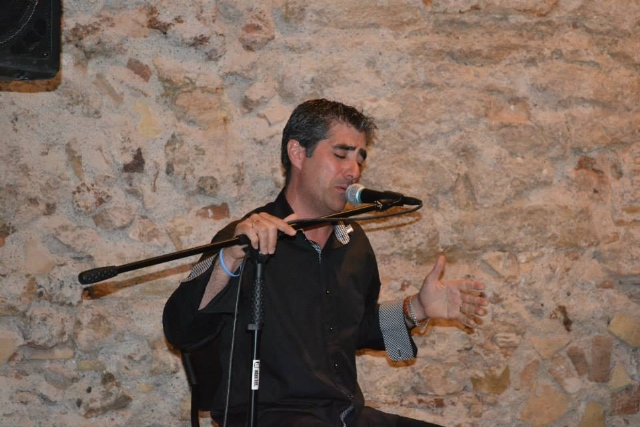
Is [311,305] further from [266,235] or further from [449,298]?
[266,235]

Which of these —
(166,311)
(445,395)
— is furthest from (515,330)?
(166,311)

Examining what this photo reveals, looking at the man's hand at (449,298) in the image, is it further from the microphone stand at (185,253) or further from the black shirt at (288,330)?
the microphone stand at (185,253)

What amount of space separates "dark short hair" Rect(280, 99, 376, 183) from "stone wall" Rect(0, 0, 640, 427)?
0.25m

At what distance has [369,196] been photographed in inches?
98.9

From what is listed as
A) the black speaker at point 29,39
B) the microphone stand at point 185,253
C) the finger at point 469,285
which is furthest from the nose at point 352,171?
the black speaker at point 29,39

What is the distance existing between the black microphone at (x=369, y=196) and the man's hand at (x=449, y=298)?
344 millimetres

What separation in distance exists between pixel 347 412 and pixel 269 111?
116 centimetres

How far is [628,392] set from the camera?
135 inches

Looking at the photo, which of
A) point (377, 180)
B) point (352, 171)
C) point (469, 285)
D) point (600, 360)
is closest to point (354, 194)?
point (352, 171)

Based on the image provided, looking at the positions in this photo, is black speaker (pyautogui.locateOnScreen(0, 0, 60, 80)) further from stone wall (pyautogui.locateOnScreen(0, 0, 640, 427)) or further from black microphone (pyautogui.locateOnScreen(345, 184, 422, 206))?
black microphone (pyautogui.locateOnScreen(345, 184, 422, 206))

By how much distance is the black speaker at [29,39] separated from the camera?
86.0 inches

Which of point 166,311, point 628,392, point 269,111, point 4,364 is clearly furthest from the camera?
point 628,392

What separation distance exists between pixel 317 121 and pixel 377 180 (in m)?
0.46

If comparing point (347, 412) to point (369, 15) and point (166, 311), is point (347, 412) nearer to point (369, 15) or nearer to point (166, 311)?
point (166, 311)
